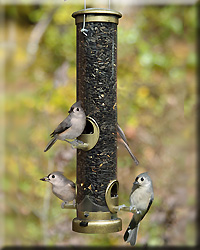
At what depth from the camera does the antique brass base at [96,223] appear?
→ 3.01 meters

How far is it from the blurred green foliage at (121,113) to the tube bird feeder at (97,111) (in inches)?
81.7

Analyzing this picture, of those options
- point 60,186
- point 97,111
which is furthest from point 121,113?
point 60,186

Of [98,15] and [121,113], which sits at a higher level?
[98,15]

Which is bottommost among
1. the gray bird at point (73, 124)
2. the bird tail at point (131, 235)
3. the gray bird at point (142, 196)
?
the bird tail at point (131, 235)

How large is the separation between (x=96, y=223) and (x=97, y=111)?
0.71 m

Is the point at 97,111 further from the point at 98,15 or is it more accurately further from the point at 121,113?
the point at 121,113

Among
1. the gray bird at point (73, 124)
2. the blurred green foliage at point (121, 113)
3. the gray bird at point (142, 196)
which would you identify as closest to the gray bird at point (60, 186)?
the gray bird at point (73, 124)

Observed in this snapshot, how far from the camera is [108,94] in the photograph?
316cm

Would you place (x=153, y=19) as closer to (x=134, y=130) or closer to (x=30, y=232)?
(x=134, y=130)

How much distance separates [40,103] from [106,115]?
3.02 metres

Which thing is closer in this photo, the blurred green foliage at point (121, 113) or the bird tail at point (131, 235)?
the bird tail at point (131, 235)

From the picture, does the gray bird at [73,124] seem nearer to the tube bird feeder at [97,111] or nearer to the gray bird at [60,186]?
the tube bird feeder at [97,111]

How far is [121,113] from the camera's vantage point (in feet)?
19.9

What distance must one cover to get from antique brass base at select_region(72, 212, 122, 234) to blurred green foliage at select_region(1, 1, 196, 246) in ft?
6.93
